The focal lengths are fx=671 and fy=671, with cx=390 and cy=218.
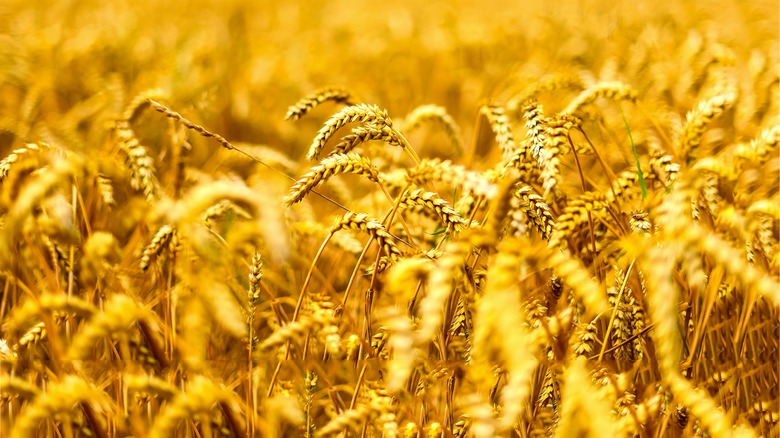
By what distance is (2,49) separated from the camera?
275 cm

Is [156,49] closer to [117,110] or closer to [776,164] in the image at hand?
[117,110]

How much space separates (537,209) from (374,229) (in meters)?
0.24

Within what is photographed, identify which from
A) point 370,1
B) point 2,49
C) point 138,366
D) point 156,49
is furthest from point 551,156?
point 370,1

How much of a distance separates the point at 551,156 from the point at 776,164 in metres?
1.13

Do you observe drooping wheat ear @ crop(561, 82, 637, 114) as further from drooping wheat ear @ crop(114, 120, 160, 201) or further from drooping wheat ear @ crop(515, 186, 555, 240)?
drooping wheat ear @ crop(114, 120, 160, 201)

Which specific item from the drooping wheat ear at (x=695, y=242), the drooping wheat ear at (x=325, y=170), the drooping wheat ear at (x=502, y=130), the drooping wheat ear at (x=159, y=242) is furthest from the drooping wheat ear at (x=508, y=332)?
the drooping wheat ear at (x=159, y=242)

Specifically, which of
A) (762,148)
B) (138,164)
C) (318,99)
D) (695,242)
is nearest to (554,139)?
(695,242)

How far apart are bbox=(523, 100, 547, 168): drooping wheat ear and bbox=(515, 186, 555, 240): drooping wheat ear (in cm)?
4

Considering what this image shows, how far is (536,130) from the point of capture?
91cm

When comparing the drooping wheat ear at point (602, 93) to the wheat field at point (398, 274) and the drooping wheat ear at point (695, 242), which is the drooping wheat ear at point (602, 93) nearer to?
the wheat field at point (398, 274)

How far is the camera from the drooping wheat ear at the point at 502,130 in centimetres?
106

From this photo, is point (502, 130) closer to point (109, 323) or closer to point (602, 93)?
point (602, 93)

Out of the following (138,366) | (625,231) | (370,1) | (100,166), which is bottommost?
(138,366)

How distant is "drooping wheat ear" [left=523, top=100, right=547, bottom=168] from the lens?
866 millimetres
